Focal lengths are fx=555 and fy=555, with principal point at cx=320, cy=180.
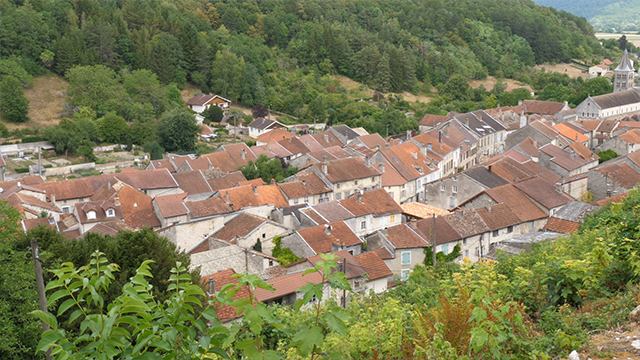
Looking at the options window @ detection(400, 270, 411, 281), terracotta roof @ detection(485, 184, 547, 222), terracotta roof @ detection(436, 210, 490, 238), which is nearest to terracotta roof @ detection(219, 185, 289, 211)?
terracotta roof @ detection(436, 210, 490, 238)

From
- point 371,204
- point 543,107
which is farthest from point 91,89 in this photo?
point 543,107

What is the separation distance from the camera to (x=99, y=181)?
38031 millimetres

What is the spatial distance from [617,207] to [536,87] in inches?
3470

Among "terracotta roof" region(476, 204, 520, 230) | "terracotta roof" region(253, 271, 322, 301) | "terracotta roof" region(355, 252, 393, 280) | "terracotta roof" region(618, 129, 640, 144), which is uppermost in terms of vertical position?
"terracotta roof" region(253, 271, 322, 301)

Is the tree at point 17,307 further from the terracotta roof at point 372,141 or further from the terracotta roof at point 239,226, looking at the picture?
the terracotta roof at point 372,141

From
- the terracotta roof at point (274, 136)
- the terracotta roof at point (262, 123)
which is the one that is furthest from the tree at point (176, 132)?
the terracotta roof at point (262, 123)

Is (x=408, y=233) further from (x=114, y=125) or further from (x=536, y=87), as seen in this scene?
(x=536, y=87)

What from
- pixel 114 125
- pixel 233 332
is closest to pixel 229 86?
pixel 114 125

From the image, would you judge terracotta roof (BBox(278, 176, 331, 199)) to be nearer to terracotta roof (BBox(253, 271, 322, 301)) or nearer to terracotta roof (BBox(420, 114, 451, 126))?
terracotta roof (BBox(253, 271, 322, 301))

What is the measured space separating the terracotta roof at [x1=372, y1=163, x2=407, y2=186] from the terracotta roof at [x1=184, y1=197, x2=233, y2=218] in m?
12.5

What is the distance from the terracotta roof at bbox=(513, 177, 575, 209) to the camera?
3189 cm

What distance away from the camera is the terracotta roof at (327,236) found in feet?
86.8

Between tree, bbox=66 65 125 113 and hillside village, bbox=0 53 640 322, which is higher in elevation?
tree, bbox=66 65 125 113

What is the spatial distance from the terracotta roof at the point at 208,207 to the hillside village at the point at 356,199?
8cm
